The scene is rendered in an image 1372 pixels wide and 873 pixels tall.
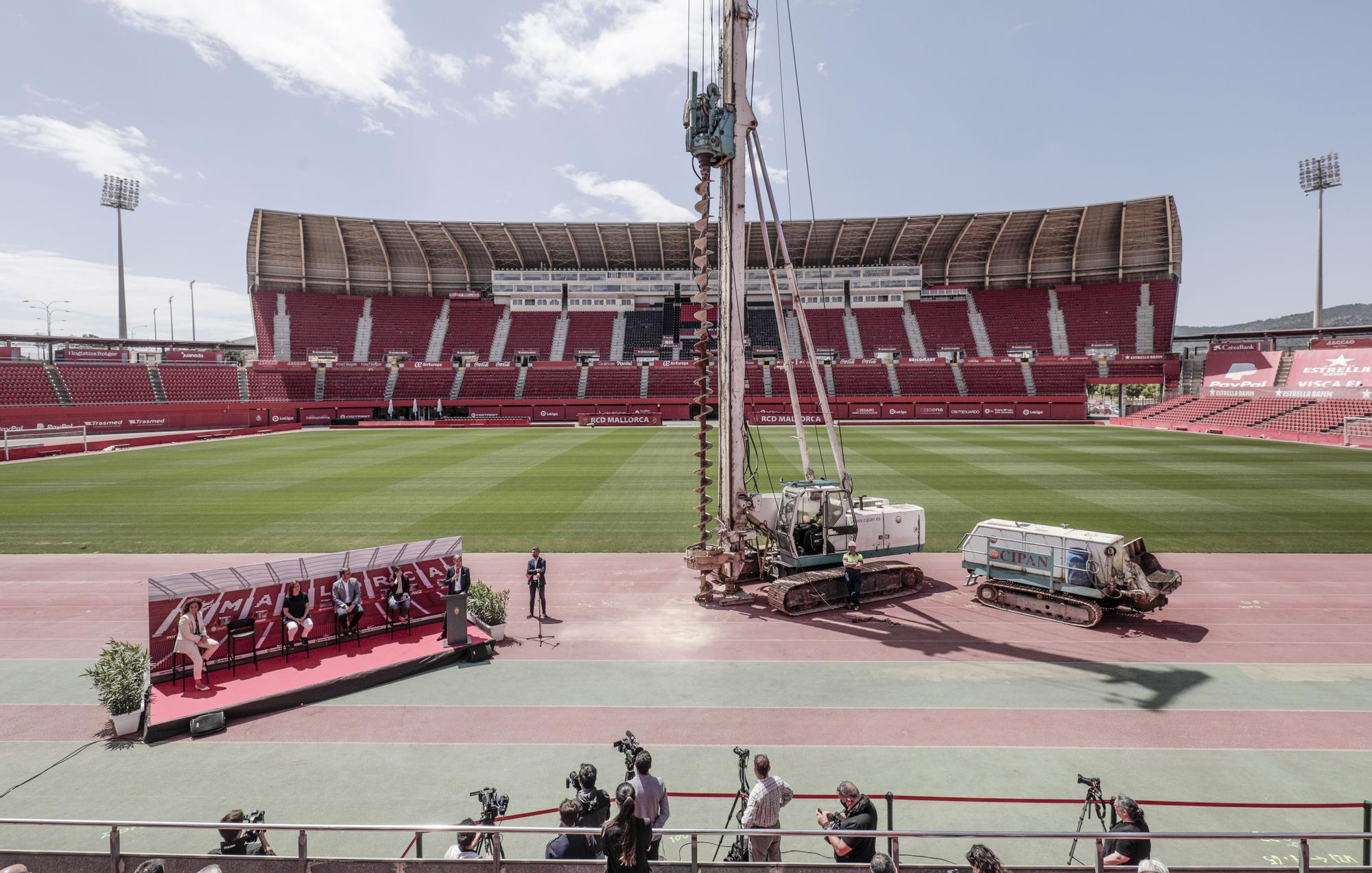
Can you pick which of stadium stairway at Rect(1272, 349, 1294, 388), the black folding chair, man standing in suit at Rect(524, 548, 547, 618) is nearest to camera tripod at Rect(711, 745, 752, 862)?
man standing in suit at Rect(524, 548, 547, 618)

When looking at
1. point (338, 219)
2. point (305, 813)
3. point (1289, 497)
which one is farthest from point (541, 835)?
point (338, 219)

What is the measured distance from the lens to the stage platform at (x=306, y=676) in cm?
924

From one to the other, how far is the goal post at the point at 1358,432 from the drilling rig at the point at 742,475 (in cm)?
4078

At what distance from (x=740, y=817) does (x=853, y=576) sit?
7.78m

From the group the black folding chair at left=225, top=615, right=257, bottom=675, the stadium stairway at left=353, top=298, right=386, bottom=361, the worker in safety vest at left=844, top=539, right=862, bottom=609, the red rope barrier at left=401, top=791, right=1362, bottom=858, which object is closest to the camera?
the red rope barrier at left=401, top=791, right=1362, bottom=858

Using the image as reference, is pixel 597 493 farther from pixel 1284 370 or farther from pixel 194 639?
pixel 1284 370

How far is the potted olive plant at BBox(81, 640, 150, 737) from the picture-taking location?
8.88 meters

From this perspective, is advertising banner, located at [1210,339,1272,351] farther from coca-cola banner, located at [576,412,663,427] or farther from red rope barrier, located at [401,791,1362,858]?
red rope barrier, located at [401,791,1362,858]

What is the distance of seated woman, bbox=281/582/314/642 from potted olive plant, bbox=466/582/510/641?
2.70m

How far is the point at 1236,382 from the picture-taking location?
180ft

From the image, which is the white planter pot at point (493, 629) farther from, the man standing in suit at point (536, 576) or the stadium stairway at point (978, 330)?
the stadium stairway at point (978, 330)

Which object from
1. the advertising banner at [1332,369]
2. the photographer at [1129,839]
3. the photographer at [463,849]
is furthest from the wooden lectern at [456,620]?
the advertising banner at [1332,369]

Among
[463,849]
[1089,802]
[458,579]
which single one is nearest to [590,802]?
[463,849]

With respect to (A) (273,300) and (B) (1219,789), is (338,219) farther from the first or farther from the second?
(B) (1219,789)
